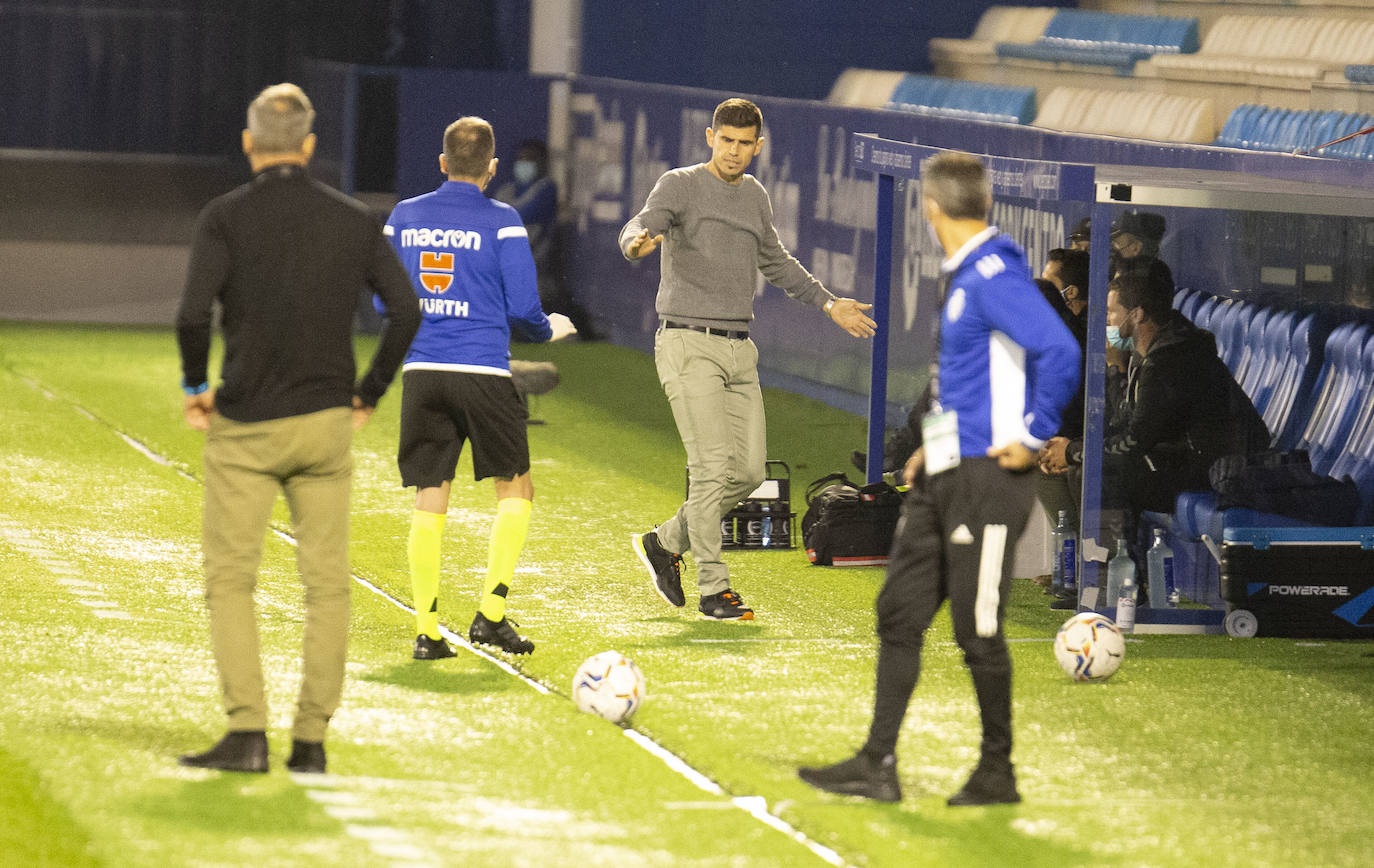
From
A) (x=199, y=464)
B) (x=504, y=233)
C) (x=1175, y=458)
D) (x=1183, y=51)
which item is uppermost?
(x=1183, y=51)

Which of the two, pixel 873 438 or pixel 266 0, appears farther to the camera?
pixel 266 0

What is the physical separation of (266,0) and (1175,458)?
76.5 ft

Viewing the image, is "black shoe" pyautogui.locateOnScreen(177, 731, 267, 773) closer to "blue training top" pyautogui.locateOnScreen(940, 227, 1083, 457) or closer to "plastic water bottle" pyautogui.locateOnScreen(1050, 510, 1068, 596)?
"blue training top" pyautogui.locateOnScreen(940, 227, 1083, 457)

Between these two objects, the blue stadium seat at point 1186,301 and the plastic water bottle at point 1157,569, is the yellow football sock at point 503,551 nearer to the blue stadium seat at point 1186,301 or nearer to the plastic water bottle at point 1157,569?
the plastic water bottle at point 1157,569

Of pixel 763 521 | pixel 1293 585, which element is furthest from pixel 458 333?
pixel 1293 585

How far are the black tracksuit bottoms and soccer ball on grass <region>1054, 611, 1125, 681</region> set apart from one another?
168cm

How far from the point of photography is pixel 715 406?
8.02 meters

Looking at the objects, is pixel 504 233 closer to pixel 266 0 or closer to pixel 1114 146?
pixel 1114 146

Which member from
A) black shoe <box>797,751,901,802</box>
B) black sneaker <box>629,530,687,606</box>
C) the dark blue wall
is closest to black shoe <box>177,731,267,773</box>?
black shoe <box>797,751,901,802</box>

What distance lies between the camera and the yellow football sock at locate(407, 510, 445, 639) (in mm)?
7188

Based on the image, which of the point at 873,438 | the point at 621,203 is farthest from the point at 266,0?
the point at 873,438

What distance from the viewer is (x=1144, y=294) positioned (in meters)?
8.37

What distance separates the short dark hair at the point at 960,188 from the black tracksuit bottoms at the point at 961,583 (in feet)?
2.18

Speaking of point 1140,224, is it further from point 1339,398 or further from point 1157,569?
point 1157,569
